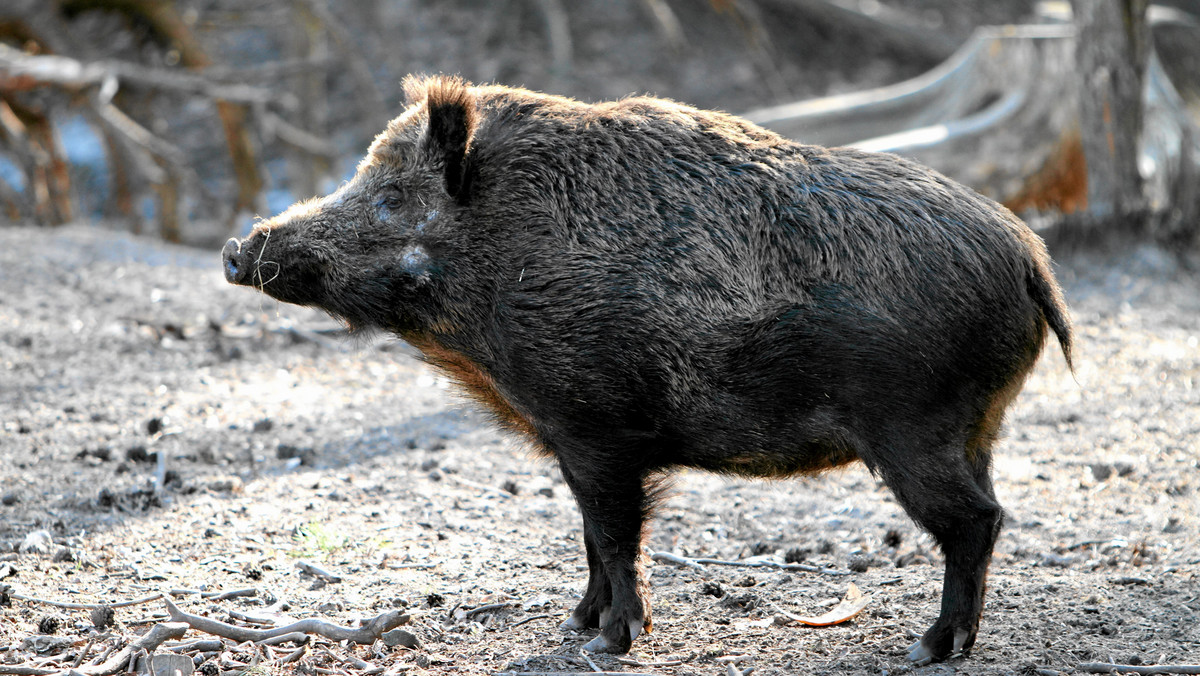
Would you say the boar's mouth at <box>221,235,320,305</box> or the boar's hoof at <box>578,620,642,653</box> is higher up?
the boar's mouth at <box>221,235,320,305</box>

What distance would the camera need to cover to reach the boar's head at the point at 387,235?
3445 mm

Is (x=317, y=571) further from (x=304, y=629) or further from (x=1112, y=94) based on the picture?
(x=1112, y=94)

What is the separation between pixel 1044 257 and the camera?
3.43 meters

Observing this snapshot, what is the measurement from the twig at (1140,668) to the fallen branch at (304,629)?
2.06m

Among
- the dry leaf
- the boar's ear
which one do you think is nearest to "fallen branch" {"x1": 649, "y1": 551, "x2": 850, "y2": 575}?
the dry leaf

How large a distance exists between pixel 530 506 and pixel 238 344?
2754 mm

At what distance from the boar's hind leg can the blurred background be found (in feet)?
19.2

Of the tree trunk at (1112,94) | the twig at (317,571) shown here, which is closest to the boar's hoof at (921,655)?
the twig at (317,571)

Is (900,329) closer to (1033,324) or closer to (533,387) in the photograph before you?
(1033,324)

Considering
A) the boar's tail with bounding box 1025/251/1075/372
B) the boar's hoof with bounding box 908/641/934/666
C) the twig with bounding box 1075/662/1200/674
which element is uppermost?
the boar's tail with bounding box 1025/251/1075/372

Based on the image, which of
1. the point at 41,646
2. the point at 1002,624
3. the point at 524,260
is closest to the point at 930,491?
the point at 1002,624

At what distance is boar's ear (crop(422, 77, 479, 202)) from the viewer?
3406mm

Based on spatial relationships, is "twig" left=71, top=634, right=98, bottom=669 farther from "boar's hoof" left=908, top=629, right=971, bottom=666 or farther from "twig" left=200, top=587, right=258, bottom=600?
"boar's hoof" left=908, top=629, right=971, bottom=666

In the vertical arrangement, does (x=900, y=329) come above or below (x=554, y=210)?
below
